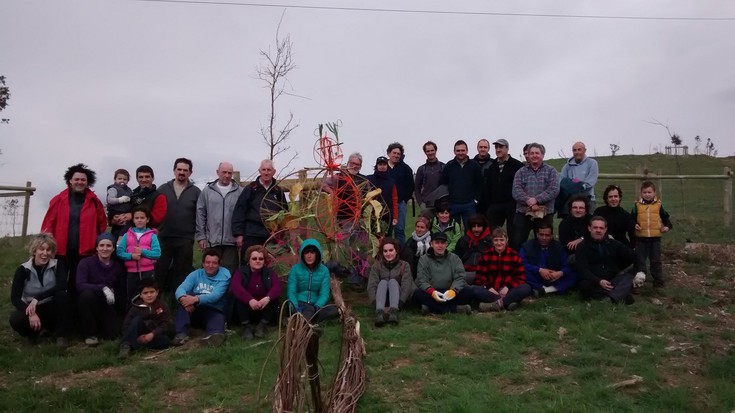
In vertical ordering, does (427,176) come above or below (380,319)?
above

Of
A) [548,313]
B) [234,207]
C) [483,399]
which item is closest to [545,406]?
[483,399]

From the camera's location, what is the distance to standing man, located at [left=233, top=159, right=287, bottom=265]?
6.01 meters

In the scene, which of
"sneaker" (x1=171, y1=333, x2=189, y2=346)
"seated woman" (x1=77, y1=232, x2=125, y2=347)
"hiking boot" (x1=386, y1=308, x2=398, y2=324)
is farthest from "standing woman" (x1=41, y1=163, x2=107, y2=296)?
"hiking boot" (x1=386, y1=308, x2=398, y2=324)

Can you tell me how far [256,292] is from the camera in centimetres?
554

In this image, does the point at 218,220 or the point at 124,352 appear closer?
the point at 124,352

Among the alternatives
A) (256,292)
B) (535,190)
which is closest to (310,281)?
(256,292)

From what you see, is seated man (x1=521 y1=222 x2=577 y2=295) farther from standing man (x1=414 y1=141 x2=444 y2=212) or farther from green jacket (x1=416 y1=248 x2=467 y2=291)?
standing man (x1=414 y1=141 x2=444 y2=212)

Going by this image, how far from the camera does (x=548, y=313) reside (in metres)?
5.64

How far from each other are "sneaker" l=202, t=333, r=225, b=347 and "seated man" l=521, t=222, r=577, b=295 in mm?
3342

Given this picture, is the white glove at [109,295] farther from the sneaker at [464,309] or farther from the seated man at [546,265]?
the seated man at [546,265]

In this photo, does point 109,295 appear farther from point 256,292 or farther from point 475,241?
point 475,241

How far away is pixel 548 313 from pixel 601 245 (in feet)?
3.48

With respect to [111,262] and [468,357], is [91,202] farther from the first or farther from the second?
[468,357]

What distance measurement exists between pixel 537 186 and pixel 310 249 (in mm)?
2757
